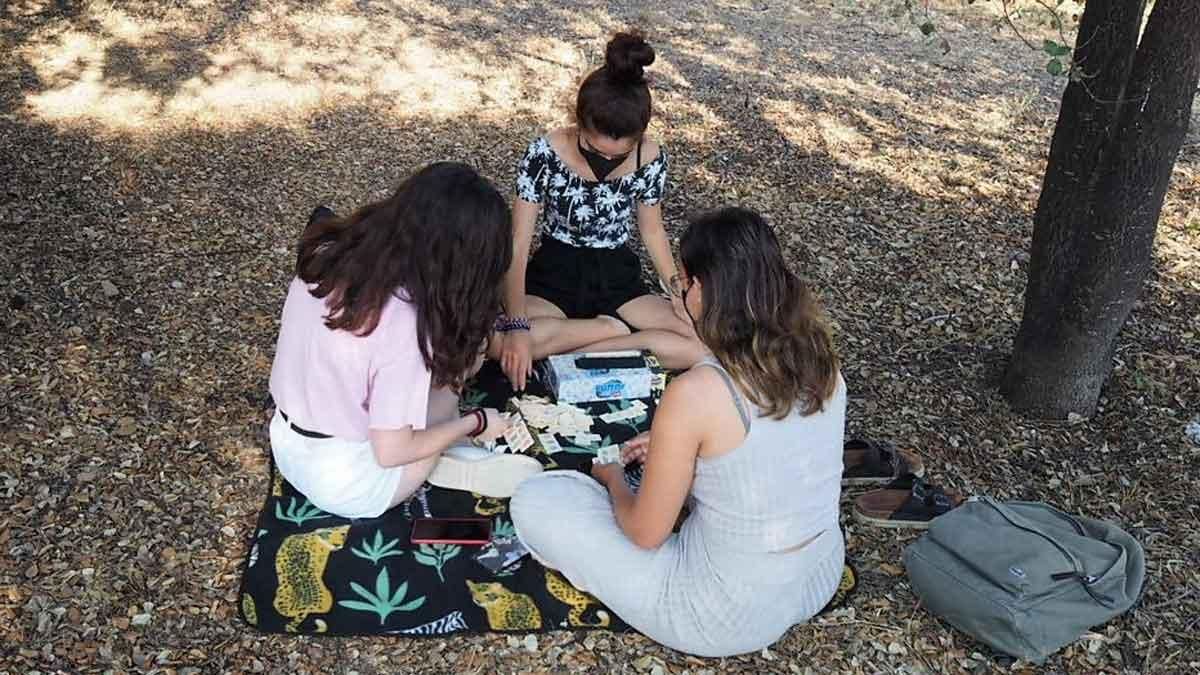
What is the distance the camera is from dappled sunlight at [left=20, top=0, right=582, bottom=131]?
6781mm

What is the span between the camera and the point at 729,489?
277cm

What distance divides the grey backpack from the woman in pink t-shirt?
1647mm

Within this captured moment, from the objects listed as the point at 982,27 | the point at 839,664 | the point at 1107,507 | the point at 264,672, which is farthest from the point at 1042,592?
the point at 982,27

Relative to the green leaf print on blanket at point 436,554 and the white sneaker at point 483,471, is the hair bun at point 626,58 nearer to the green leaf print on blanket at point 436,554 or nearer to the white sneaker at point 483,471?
the white sneaker at point 483,471

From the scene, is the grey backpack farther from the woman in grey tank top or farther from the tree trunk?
the tree trunk

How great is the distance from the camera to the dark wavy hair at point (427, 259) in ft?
9.78

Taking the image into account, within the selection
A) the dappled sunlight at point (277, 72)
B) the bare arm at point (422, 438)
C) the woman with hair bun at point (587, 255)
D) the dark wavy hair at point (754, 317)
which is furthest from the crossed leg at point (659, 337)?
the dappled sunlight at point (277, 72)

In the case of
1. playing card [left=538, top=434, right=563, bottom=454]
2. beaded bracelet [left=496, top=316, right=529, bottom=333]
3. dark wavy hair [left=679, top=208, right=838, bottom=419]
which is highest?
dark wavy hair [left=679, top=208, right=838, bottom=419]

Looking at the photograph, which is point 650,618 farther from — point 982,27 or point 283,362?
point 982,27

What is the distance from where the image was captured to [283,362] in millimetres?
3318

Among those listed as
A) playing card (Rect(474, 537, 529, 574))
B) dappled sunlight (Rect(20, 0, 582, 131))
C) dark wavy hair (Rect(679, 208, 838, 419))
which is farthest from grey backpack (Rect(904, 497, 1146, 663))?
dappled sunlight (Rect(20, 0, 582, 131))

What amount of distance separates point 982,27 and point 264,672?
364 inches

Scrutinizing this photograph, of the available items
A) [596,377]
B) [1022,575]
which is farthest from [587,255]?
[1022,575]

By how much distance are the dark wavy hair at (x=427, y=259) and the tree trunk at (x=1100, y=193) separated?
2.08 m
